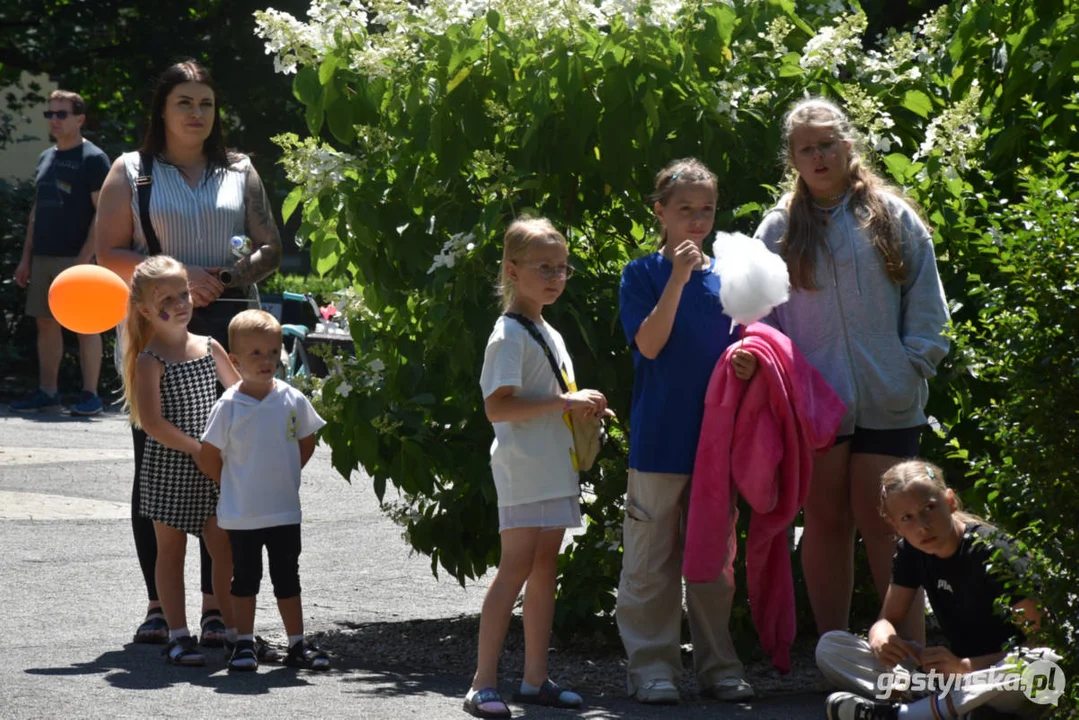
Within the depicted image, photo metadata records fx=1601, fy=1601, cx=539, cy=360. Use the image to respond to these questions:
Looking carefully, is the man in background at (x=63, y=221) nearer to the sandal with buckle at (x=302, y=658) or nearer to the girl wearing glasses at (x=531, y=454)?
the sandal with buckle at (x=302, y=658)

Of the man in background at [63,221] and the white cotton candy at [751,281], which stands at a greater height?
the man in background at [63,221]

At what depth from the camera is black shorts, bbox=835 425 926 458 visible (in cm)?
515

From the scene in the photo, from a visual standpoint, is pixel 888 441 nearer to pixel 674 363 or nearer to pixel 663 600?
pixel 674 363

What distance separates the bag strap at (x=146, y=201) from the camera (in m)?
6.26

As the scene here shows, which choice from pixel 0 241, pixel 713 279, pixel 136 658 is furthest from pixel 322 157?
pixel 0 241

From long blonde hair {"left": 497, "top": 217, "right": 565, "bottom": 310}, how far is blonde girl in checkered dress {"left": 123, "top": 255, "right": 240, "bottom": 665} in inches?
54.3

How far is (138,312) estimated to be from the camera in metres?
5.97

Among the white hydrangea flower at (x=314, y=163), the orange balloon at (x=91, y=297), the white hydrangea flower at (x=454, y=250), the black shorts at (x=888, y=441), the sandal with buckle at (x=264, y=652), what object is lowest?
the sandal with buckle at (x=264, y=652)

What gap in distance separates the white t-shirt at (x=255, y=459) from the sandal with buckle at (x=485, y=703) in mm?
1119

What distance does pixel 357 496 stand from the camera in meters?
10.2

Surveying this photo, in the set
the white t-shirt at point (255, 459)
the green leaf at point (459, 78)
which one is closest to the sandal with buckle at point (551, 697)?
the white t-shirt at point (255, 459)

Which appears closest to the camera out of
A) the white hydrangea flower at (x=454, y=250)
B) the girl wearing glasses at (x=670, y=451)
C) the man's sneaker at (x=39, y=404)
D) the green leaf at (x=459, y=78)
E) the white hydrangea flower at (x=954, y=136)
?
the girl wearing glasses at (x=670, y=451)

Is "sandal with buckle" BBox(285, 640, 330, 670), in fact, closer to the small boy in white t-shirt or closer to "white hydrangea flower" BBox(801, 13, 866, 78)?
the small boy in white t-shirt

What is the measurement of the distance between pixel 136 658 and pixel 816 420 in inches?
101
